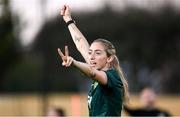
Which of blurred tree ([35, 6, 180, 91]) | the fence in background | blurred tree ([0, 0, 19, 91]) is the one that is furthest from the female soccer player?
blurred tree ([35, 6, 180, 91])

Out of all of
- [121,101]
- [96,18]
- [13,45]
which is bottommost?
[121,101]

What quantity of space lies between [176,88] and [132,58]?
2.61 m

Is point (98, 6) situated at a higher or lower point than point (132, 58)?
higher

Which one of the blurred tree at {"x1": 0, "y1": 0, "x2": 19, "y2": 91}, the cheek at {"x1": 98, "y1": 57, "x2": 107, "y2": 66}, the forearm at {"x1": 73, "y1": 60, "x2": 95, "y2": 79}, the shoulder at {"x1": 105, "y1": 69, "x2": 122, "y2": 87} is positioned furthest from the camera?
the blurred tree at {"x1": 0, "y1": 0, "x2": 19, "y2": 91}

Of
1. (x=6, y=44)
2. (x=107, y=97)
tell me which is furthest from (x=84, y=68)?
(x=6, y=44)

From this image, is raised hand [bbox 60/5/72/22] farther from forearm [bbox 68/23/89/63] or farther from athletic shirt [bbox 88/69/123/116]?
athletic shirt [bbox 88/69/123/116]

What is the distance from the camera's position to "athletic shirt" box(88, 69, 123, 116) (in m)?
7.40

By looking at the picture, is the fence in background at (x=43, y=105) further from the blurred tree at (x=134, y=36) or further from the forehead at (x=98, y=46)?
the forehead at (x=98, y=46)

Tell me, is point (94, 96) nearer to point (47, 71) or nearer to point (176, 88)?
point (47, 71)

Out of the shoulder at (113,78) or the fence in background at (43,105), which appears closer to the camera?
the shoulder at (113,78)

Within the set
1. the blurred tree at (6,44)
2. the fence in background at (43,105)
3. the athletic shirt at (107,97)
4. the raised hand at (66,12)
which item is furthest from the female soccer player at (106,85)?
the blurred tree at (6,44)

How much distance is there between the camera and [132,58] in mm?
42812

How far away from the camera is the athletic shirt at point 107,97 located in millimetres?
7398

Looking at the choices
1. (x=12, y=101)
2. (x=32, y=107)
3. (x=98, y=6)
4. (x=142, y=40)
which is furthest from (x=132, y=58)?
(x=32, y=107)
